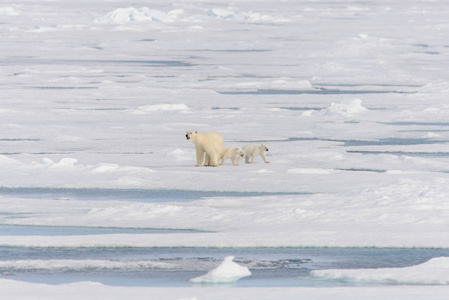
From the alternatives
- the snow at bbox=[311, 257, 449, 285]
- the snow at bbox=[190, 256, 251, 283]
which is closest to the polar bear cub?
the snow at bbox=[311, 257, 449, 285]

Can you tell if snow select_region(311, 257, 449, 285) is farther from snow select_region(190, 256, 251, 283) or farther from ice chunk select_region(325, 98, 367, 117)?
ice chunk select_region(325, 98, 367, 117)

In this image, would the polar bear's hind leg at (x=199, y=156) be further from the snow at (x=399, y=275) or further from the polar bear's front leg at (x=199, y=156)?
the snow at (x=399, y=275)

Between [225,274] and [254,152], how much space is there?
16.5ft

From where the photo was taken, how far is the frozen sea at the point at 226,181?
5.64m

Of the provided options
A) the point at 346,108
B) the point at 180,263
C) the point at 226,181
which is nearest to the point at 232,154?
the point at 226,181

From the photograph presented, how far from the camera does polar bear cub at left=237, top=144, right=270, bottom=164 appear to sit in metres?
10.3

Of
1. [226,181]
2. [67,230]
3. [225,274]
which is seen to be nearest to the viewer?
[225,274]

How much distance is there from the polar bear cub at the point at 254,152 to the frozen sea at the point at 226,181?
0.61 ft

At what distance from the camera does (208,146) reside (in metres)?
10.0

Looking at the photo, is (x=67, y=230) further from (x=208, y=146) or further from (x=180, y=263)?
(x=208, y=146)

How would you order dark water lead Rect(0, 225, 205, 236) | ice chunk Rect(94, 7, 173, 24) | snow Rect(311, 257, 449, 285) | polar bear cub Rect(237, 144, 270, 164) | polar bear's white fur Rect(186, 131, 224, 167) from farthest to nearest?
ice chunk Rect(94, 7, 173, 24)
polar bear cub Rect(237, 144, 270, 164)
polar bear's white fur Rect(186, 131, 224, 167)
dark water lead Rect(0, 225, 205, 236)
snow Rect(311, 257, 449, 285)

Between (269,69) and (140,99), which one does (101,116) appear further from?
(269,69)

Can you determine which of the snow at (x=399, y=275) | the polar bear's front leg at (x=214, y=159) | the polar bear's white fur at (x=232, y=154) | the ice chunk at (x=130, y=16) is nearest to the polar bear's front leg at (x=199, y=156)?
the polar bear's front leg at (x=214, y=159)

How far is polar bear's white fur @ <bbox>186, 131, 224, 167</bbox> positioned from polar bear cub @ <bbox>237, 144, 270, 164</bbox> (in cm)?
40
